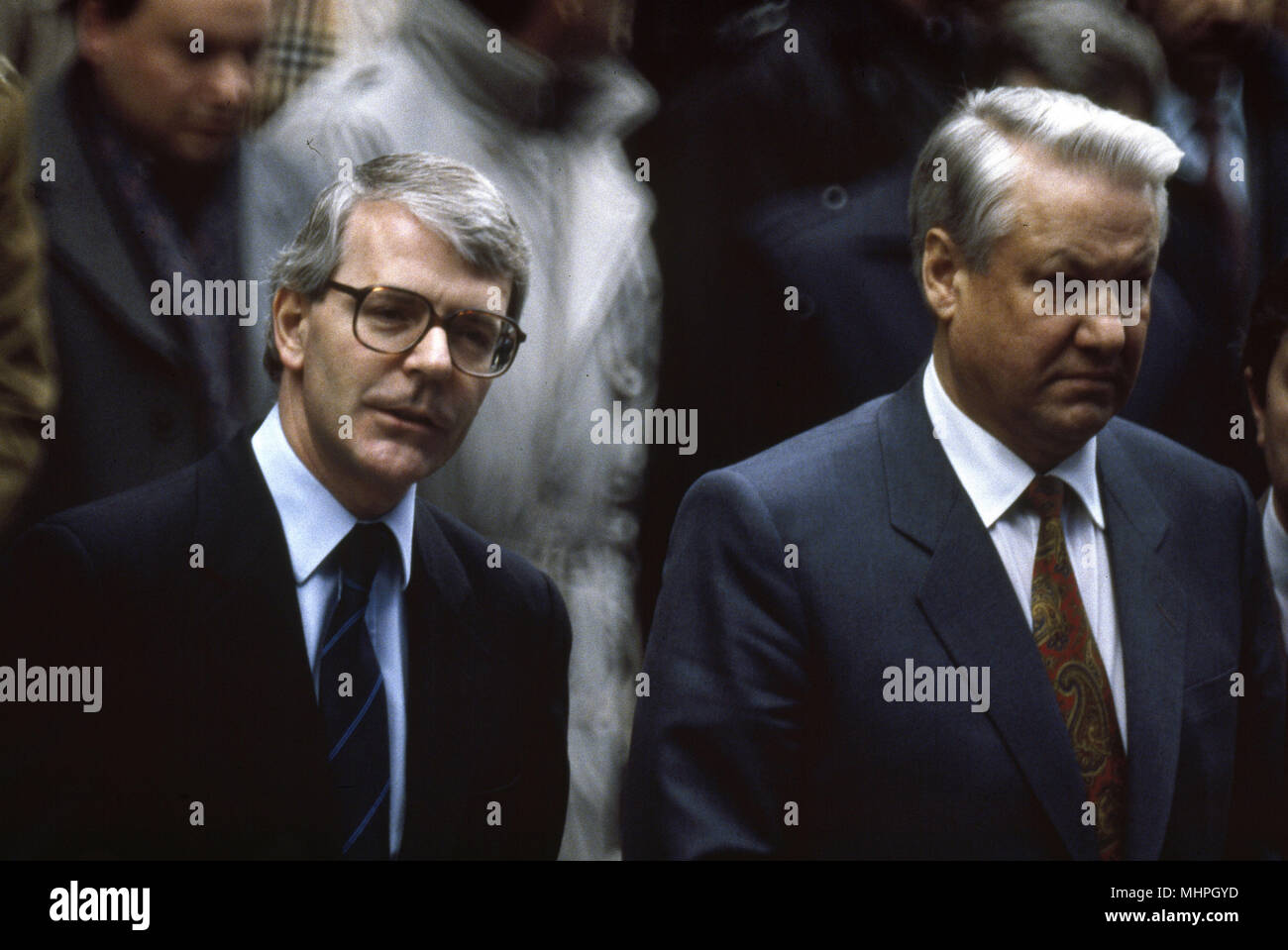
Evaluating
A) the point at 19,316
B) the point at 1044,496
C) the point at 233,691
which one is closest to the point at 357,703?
the point at 233,691

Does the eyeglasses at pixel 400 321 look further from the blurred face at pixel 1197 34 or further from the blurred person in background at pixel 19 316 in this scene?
the blurred face at pixel 1197 34

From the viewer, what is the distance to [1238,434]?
4605 mm

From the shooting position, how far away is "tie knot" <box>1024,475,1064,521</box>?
4.25 metres

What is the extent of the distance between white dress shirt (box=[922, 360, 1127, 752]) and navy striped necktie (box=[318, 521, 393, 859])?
1.56 metres

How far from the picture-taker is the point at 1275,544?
4.59 m

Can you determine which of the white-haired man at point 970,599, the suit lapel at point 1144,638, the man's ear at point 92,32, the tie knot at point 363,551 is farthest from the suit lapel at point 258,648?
the suit lapel at point 1144,638

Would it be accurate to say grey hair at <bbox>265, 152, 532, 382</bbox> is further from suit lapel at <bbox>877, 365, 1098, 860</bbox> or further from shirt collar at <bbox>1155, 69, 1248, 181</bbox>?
shirt collar at <bbox>1155, 69, 1248, 181</bbox>

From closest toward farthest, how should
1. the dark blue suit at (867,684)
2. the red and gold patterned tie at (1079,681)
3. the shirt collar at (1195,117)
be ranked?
the dark blue suit at (867,684) < the red and gold patterned tie at (1079,681) < the shirt collar at (1195,117)

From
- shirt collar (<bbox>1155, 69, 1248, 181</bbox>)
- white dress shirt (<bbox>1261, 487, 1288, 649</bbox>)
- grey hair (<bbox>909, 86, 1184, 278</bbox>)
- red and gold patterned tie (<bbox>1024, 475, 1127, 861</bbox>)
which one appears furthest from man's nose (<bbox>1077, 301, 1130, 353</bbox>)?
white dress shirt (<bbox>1261, 487, 1288, 649</bbox>)

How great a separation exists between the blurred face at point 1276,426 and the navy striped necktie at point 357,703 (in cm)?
256

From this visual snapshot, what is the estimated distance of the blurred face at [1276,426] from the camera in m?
4.59

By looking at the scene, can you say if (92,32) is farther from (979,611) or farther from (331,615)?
(979,611)
